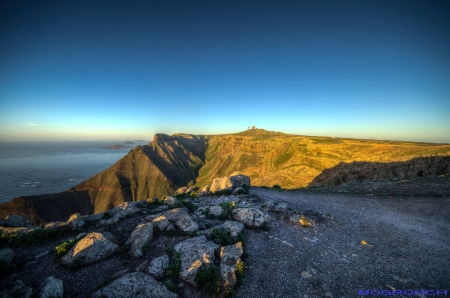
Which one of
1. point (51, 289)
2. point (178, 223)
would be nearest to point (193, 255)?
point (178, 223)

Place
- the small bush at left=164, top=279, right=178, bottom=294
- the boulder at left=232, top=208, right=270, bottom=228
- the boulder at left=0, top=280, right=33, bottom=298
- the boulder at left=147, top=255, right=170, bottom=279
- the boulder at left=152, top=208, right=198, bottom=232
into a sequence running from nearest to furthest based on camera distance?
the boulder at left=0, top=280, right=33, bottom=298 < the small bush at left=164, top=279, right=178, bottom=294 < the boulder at left=147, top=255, right=170, bottom=279 < the boulder at left=152, top=208, right=198, bottom=232 < the boulder at left=232, top=208, right=270, bottom=228

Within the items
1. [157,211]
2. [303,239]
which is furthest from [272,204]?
[157,211]

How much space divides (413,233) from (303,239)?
32.4ft

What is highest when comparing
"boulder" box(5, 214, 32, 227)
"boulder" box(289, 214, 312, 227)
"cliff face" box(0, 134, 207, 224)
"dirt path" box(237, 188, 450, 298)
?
"boulder" box(289, 214, 312, 227)

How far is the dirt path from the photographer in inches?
339

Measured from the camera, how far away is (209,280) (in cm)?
833

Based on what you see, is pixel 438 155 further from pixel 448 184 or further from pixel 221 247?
pixel 221 247

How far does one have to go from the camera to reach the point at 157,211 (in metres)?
17.6

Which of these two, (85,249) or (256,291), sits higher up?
(85,249)

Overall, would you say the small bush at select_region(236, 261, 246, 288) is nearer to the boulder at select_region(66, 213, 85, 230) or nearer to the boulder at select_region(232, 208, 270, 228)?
the boulder at select_region(232, 208, 270, 228)

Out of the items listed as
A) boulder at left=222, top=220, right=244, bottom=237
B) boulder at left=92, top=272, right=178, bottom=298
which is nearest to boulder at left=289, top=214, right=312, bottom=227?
boulder at left=222, top=220, right=244, bottom=237

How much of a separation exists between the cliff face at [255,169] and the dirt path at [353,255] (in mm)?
28750

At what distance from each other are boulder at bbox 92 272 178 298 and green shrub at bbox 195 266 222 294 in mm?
1238

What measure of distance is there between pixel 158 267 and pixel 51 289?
443 centimetres
